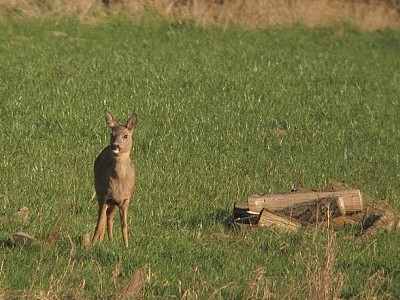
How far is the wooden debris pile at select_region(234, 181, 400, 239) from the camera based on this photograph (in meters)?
13.3

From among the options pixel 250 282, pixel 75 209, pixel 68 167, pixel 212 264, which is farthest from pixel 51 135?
pixel 250 282

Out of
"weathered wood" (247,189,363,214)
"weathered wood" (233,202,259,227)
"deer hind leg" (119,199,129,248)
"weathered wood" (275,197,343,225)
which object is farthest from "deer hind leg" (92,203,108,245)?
"weathered wood" (275,197,343,225)

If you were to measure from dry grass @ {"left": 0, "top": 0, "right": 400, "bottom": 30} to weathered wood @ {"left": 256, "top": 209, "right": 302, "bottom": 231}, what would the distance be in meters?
20.8

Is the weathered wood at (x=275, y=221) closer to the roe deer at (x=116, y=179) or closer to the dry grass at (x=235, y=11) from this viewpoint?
the roe deer at (x=116, y=179)

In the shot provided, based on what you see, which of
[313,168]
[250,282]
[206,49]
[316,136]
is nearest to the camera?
[250,282]

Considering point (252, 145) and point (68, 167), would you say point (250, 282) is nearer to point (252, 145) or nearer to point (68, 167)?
point (68, 167)

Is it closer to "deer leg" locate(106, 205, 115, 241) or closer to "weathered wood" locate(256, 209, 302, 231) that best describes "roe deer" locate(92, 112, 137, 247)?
"deer leg" locate(106, 205, 115, 241)

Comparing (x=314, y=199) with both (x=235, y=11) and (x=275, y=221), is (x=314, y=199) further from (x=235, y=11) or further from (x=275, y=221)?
(x=235, y=11)

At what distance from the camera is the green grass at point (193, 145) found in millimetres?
10961

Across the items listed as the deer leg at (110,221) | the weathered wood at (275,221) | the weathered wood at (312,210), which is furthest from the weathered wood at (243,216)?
the deer leg at (110,221)

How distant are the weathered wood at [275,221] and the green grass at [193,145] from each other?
29 centimetres

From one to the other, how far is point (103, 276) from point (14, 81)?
13.1 meters

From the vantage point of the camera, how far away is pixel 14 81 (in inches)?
908

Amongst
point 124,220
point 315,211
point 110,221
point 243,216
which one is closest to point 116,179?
point 124,220
